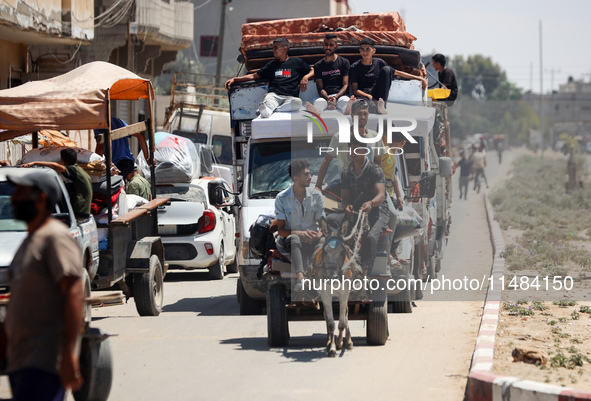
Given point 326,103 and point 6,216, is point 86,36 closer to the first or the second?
point 326,103

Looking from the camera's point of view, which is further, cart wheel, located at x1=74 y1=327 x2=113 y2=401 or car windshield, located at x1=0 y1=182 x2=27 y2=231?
car windshield, located at x1=0 y1=182 x2=27 y2=231

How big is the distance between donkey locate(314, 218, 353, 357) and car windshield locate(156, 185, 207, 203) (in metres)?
6.76

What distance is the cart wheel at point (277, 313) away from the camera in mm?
9016

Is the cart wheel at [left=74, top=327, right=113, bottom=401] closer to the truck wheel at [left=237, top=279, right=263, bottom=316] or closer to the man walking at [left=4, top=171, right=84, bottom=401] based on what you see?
the man walking at [left=4, top=171, right=84, bottom=401]

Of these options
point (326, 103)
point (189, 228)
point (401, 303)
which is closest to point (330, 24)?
point (326, 103)

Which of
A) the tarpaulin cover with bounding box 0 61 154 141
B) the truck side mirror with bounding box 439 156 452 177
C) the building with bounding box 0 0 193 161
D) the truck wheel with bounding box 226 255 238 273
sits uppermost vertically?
the building with bounding box 0 0 193 161

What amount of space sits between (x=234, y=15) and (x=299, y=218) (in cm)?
5059

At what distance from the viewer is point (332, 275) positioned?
28.5ft

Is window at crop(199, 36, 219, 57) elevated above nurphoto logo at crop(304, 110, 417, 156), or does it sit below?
above

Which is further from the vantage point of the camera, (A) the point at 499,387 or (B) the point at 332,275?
(B) the point at 332,275

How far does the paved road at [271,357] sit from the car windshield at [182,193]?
253cm

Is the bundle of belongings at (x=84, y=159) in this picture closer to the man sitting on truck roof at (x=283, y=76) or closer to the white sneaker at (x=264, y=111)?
the white sneaker at (x=264, y=111)

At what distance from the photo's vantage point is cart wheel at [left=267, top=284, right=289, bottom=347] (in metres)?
9.02

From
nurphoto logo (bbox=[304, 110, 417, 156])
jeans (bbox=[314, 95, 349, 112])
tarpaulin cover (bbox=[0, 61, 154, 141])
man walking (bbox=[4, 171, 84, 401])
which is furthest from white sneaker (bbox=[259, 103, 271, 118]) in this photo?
man walking (bbox=[4, 171, 84, 401])
